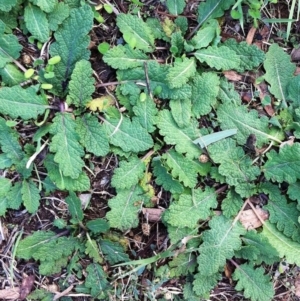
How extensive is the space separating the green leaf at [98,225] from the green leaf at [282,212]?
81cm

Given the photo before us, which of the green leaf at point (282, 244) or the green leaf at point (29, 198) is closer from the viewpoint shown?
the green leaf at point (29, 198)

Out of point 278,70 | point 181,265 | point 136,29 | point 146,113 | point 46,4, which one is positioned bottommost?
point 181,265

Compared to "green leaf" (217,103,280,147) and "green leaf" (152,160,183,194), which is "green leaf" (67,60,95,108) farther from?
"green leaf" (217,103,280,147)

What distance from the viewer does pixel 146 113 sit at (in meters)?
2.40

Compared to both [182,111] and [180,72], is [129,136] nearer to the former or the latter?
[182,111]

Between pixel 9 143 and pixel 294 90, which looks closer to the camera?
pixel 9 143

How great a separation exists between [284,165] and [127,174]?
2.55ft

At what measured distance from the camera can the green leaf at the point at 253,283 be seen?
8.25ft

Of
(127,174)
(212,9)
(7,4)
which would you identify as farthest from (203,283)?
(7,4)

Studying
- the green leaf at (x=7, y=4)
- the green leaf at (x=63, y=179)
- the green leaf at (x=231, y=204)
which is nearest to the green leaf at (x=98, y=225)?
the green leaf at (x=63, y=179)

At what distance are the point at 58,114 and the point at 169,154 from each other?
57 cm

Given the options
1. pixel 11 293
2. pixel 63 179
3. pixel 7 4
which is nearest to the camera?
pixel 7 4

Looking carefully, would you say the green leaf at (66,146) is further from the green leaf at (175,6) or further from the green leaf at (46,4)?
the green leaf at (175,6)

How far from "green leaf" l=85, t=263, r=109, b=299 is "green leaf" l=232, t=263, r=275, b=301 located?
661 mm
